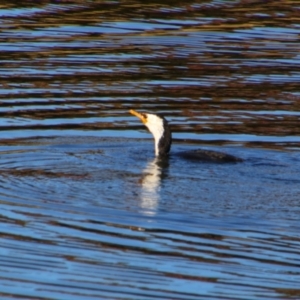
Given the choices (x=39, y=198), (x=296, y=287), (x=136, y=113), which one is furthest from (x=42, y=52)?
(x=296, y=287)

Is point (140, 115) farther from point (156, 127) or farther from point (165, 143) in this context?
point (165, 143)

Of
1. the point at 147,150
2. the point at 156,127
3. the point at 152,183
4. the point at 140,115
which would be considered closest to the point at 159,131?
the point at 156,127

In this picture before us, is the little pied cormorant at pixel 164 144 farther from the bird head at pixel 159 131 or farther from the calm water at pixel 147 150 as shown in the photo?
the calm water at pixel 147 150

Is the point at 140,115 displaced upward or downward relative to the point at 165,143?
upward

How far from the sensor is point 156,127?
43.0 ft

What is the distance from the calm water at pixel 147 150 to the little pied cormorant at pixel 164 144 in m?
0.17

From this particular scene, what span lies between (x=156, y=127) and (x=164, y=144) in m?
0.41

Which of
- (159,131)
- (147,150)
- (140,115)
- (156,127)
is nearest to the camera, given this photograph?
(159,131)

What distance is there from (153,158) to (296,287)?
4688 millimetres

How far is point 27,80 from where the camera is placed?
53.8 ft

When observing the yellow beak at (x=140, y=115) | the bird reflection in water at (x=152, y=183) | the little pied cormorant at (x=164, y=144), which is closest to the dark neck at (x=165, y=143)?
the little pied cormorant at (x=164, y=144)

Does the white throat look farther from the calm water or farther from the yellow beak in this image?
the calm water

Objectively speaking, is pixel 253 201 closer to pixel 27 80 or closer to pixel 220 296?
pixel 220 296

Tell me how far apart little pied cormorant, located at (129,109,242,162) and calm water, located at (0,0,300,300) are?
17cm
